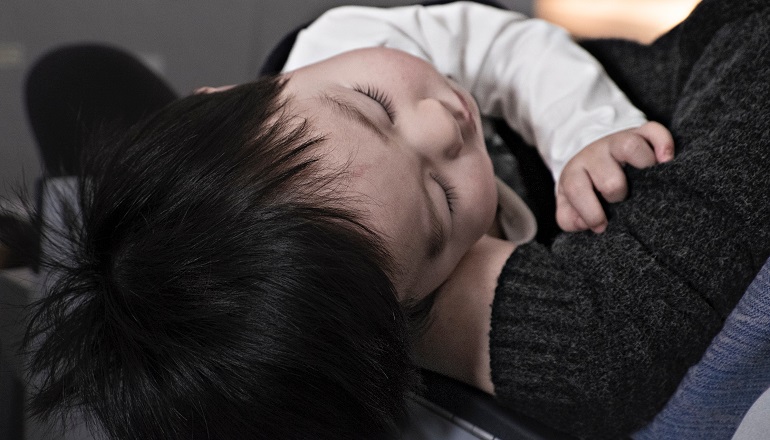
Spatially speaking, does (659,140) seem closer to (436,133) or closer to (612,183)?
(612,183)

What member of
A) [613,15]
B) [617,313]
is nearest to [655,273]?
[617,313]

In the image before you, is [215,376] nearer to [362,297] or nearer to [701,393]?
[362,297]

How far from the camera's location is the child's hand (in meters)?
0.52

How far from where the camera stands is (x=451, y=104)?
567 millimetres

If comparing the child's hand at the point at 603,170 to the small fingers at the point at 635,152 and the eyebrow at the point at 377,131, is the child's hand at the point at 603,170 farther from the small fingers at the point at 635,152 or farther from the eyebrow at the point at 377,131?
the eyebrow at the point at 377,131

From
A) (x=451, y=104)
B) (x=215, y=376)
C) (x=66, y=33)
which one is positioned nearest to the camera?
(x=215, y=376)

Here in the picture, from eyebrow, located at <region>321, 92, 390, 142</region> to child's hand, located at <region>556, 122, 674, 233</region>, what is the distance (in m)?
Result: 0.16

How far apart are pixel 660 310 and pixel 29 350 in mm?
442

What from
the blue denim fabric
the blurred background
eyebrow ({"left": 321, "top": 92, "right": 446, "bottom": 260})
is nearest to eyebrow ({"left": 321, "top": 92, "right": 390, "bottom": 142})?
eyebrow ({"left": 321, "top": 92, "right": 446, "bottom": 260})

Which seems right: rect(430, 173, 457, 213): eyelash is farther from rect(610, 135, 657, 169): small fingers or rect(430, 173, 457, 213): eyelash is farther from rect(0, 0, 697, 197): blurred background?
rect(0, 0, 697, 197): blurred background

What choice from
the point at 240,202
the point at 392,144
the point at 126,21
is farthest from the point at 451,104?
the point at 126,21

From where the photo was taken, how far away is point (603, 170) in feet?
1.76

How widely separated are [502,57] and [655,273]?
34 centimetres

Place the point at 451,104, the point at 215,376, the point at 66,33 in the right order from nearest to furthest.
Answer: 1. the point at 215,376
2. the point at 451,104
3. the point at 66,33
